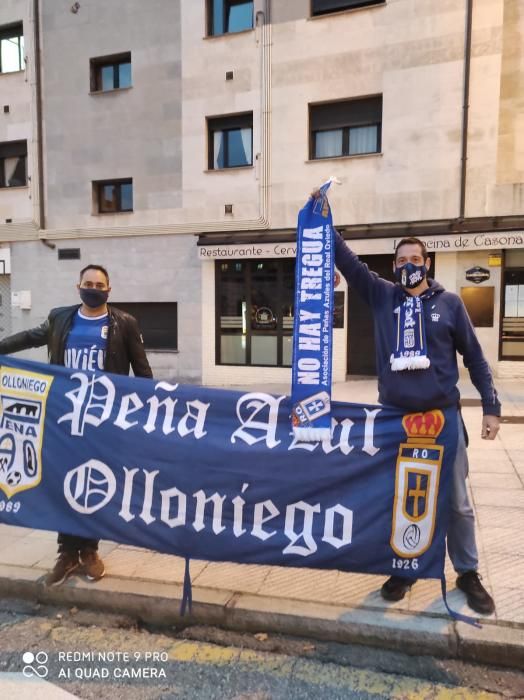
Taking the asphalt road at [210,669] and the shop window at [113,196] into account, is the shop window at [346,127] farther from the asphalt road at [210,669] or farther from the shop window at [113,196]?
the asphalt road at [210,669]

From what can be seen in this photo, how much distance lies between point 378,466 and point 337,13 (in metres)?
11.6

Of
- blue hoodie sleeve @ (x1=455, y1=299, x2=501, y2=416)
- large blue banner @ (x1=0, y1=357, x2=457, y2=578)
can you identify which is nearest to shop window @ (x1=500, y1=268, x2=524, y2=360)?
blue hoodie sleeve @ (x1=455, y1=299, x2=501, y2=416)

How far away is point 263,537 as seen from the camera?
3.10 m

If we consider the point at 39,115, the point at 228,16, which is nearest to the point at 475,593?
the point at 228,16

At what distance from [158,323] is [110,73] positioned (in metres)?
6.51

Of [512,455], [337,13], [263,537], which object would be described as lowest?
[512,455]

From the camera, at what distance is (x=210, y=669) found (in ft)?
9.02

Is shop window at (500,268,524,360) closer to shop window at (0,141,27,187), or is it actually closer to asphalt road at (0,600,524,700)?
asphalt road at (0,600,524,700)

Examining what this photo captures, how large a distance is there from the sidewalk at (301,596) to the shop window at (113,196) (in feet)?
35.9

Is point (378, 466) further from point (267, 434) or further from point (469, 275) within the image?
point (469, 275)

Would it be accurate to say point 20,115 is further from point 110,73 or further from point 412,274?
point 412,274

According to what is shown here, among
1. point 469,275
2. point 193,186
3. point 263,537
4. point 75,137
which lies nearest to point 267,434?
point 263,537

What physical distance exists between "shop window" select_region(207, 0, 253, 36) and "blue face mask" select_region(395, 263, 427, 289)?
11.8m

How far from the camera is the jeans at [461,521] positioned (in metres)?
3.09
